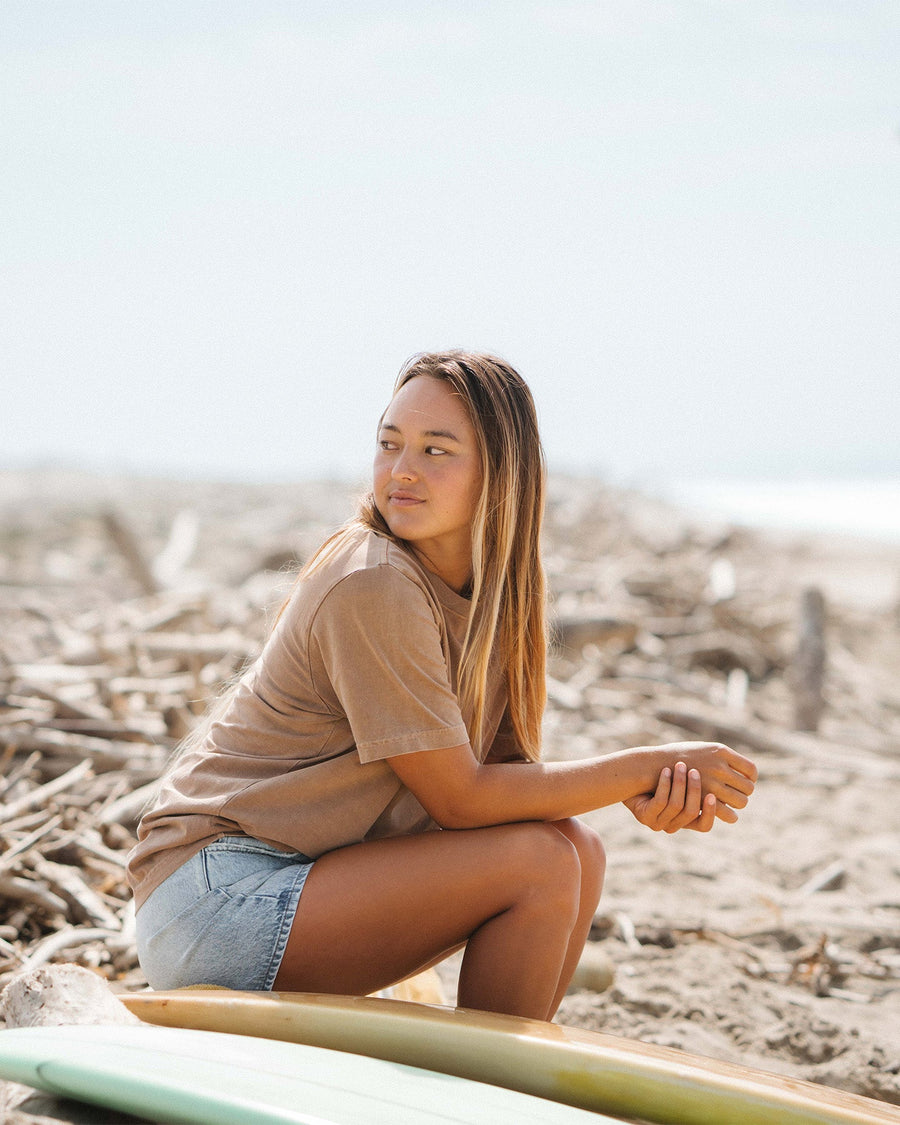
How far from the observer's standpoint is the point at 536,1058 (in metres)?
2.17

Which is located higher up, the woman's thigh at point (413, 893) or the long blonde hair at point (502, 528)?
the long blonde hair at point (502, 528)

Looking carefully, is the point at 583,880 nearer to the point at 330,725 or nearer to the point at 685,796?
the point at 685,796

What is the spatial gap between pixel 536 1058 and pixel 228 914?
0.72 m

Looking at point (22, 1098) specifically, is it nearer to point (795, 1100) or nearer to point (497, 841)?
point (497, 841)

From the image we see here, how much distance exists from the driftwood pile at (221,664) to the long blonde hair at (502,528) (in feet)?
2.44

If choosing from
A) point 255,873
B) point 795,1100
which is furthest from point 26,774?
point 795,1100

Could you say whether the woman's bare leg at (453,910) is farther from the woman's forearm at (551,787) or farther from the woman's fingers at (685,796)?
the woman's fingers at (685,796)

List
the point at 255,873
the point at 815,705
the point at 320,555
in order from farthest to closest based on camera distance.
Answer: the point at 815,705 → the point at 320,555 → the point at 255,873

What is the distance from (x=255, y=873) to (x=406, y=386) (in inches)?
47.0

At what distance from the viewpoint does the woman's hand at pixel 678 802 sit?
2615 mm

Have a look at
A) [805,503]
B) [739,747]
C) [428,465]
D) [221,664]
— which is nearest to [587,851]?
[428,465]

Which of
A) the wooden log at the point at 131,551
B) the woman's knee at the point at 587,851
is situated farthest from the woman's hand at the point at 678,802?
the wooden log at the point at 131,551

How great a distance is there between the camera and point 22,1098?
192 cm

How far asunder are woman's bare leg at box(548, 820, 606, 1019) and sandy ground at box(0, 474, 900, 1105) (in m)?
0.63
